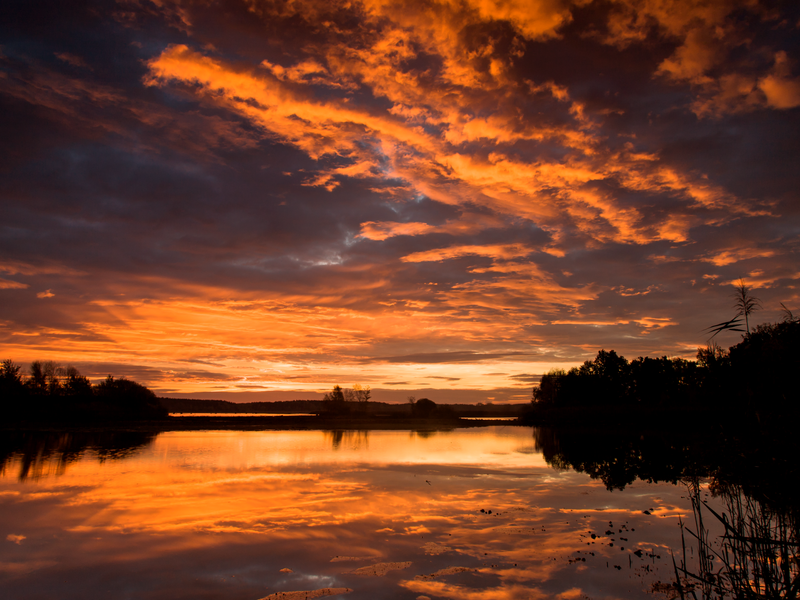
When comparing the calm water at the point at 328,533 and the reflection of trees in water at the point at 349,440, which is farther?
the reflection of trees in water at the point at 349,440

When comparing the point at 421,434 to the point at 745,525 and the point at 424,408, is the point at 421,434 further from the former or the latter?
the point at 424,408

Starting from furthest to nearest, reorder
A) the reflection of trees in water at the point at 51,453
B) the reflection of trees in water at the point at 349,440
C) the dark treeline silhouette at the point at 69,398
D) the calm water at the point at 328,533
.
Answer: the dark treeline silhouette at the point at 69,398 < the reflection of trees in water at the point at 349,440 < the reflection of trees in water at the point at 51,453 < the calm water at the point at 328,533

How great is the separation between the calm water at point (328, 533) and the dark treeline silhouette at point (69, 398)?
7177 centimetres

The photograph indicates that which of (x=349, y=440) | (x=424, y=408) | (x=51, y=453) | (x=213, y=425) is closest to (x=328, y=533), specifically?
(x=51, y=453)

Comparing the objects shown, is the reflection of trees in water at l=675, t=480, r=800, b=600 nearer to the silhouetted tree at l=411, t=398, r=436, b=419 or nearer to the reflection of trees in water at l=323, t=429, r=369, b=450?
the reflection of trees in water at l=323, t=429, r=369, b=450

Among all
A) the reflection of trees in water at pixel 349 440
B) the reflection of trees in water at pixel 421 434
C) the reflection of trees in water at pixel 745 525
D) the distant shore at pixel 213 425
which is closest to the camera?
the reflection of trees in water at pixel 745 525

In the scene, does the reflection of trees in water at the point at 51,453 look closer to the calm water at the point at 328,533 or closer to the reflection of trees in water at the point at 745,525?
the calm water at the point at 328,533

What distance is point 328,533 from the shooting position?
1589 cm

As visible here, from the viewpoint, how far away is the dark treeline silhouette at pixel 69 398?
87.6 metres

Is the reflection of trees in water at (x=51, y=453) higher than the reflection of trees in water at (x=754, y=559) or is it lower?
lower

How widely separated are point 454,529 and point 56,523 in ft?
47.8

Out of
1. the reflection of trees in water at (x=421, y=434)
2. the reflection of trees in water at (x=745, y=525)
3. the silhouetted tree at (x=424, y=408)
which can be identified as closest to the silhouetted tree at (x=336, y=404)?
the silhouetted tree at (x=424, y=408)

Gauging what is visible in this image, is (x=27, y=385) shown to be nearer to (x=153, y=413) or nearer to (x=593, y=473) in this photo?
(x=153, y=413)

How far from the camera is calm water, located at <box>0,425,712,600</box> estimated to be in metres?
11.4
